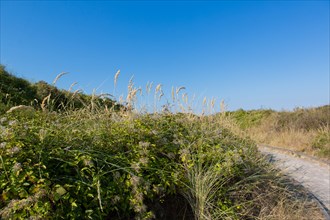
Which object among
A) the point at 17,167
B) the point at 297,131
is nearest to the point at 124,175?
the point at 17,167

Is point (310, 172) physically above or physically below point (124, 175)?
below

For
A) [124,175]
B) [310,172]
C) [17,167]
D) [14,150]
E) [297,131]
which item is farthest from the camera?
[297,131]

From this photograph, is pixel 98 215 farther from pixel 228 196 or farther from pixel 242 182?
pixel 242 182

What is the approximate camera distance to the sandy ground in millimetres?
6102

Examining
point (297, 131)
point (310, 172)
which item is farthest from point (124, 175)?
point (297, 131)

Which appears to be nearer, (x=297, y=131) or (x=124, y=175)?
(x=124, y=175)

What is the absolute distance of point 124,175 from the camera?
2889mm

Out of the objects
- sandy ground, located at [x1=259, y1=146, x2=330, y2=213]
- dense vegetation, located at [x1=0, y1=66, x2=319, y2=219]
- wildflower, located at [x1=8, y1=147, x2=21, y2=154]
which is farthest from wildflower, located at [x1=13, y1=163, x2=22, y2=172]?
sandy ground, located at [x1=259, y1=146, x2=330, y2=213]

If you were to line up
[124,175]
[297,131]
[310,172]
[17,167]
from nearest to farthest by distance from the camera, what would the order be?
1. [17,167]
2. [124,175]
3. [310,172]
4. [297,131]

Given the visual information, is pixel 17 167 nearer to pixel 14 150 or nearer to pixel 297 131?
pixel 14 150

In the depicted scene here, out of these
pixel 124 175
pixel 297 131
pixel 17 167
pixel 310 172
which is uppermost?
pixel 297 131

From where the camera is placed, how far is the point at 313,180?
7105 mm

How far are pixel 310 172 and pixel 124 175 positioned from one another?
656 cm

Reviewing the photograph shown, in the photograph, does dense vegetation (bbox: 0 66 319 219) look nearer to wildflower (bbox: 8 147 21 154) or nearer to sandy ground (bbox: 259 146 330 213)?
wildflower (bbox: 8 147 21 154)
